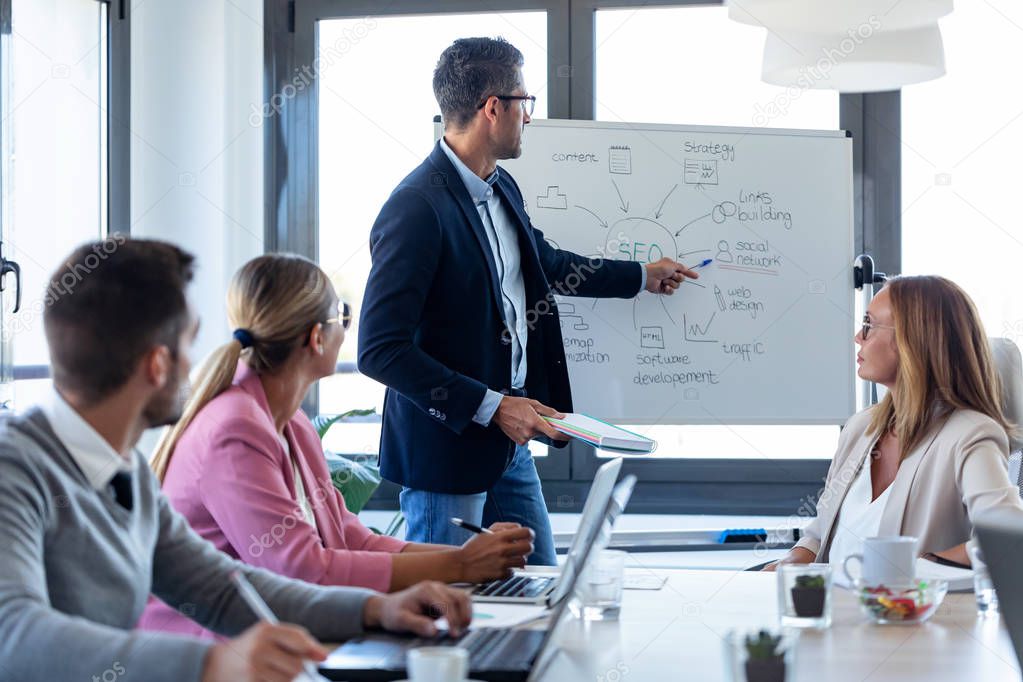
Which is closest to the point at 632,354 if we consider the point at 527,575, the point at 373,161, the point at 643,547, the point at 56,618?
the point at 643,547

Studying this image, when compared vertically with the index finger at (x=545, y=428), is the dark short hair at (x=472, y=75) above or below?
above

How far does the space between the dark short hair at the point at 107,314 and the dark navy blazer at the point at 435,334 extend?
40.5 inches

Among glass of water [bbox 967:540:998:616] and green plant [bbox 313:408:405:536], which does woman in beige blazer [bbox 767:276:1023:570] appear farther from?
green plant [bbox 313:408:405:536]

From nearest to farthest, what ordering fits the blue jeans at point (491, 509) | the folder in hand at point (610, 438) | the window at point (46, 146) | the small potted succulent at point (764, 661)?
1. the small potted succulent at point (764, 661)
2. the folder in hand at point (610, 438)
3. the blue jeans at point (491, 509)
4. the window at point (46, 146)

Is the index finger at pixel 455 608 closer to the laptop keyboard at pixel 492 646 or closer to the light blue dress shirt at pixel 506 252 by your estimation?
the laptop keyboard at pixel 492 646

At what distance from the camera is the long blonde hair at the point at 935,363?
2240 millimetres

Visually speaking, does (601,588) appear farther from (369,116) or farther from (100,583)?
(369,116)

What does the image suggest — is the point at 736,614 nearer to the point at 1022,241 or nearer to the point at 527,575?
the point at 527,575

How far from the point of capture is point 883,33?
224 cm

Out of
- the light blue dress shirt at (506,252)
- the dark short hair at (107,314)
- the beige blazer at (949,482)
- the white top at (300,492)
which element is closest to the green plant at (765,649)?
the dark short hair at (107,314)

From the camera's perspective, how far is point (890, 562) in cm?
158

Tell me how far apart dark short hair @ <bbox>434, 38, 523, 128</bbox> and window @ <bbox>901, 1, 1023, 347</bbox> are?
1599 mm

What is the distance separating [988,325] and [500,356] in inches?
70.2

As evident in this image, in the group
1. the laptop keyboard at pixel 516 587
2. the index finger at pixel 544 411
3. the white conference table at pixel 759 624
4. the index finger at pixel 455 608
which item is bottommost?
the white conference table at pixel 759 624
